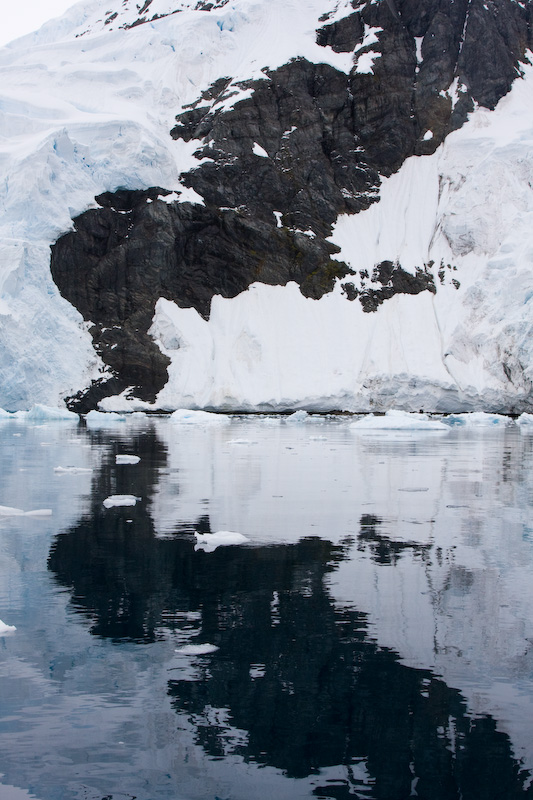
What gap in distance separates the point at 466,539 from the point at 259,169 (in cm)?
5938

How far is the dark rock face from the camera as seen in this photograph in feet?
196

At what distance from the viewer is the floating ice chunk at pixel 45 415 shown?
44031 millimetres

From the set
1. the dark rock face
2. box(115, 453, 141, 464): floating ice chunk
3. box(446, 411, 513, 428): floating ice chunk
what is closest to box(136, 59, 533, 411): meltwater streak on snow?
the dark rock face

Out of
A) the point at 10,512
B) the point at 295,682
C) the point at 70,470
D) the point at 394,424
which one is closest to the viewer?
the point at 295,682

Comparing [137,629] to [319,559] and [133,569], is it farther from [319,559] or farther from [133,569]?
[319,559]

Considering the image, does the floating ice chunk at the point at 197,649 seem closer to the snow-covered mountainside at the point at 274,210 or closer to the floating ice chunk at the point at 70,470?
the floating ice chunk at the point at 70,470

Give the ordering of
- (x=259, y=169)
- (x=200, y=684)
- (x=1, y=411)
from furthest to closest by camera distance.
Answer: (x=259, y=169) → (x=1, y=411) → (x=200, y=684)

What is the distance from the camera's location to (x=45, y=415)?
44438 millimetres

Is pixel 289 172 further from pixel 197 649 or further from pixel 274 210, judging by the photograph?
pixel 197 649

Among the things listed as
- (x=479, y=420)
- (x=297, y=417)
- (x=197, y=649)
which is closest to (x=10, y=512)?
(x=197, y=649)

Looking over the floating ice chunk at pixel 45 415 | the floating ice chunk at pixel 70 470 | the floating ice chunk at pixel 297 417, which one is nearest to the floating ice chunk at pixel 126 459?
the floating ice chunk at pixel 70 470

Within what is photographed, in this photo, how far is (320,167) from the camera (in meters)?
67.1

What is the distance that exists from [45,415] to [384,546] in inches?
1504

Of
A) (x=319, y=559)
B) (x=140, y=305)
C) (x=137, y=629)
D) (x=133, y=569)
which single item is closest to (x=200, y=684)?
(x=137, y=629)
